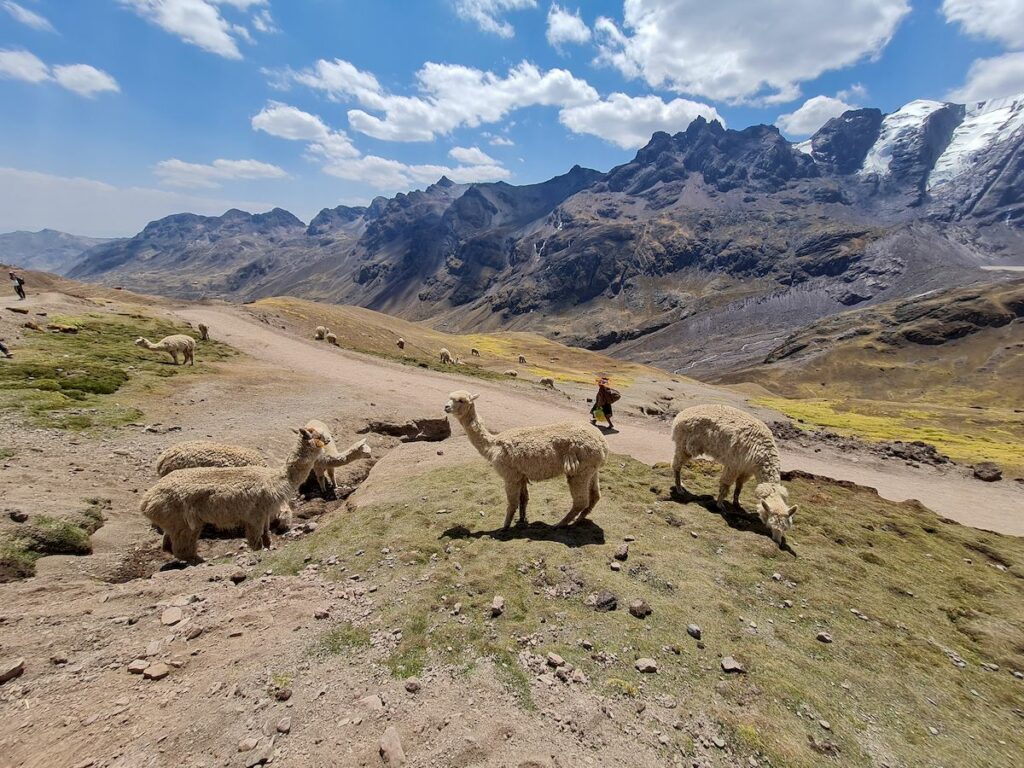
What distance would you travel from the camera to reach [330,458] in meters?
16.0

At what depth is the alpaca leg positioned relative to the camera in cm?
1223

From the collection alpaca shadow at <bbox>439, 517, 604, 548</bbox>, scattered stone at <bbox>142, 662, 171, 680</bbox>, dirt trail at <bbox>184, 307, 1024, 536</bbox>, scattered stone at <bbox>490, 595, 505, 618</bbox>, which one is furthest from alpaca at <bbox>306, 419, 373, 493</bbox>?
scattered stone at <bbox>490, 595, 505, 618</bbox>

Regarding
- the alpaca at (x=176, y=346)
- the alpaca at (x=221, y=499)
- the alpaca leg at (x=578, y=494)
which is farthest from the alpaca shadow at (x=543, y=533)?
the alpaca at (x=176, y=346)

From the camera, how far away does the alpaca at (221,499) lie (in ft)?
36.9

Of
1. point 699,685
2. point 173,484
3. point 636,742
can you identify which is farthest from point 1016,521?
point 173,484

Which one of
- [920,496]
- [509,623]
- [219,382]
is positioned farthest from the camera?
[219,382]

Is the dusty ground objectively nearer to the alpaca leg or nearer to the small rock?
the small rock

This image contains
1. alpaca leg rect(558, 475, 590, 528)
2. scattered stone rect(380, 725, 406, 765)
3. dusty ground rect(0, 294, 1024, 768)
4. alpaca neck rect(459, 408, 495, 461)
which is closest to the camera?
scattered stone rect(380, 725, 406, 765)

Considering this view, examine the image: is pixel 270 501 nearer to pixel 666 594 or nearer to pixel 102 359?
pixel 666 594

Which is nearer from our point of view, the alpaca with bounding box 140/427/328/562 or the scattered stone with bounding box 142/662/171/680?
the scattered stone with bounding box 142/662/171/680

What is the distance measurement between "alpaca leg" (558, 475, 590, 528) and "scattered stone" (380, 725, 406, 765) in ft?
22.9

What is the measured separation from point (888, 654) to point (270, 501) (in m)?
13.5

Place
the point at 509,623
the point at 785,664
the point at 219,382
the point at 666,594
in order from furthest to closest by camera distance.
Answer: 1. the point at 219,382
2. the point at 666,594
3. the point at 509,623
4. the point at 785,664

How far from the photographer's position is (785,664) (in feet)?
25.7
